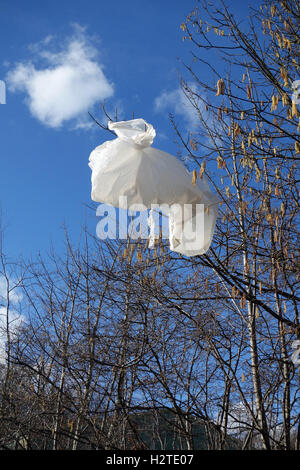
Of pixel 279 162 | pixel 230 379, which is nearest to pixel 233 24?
pixel 279 162

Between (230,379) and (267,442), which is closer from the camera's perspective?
(267,442)

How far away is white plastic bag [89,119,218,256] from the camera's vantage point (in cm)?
231

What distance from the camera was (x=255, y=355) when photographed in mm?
4422

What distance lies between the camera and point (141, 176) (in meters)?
2.31

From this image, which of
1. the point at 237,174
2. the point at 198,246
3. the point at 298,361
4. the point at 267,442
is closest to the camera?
the point at 198,246

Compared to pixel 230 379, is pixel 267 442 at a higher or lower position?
lower

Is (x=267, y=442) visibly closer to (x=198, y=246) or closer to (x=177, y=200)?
(x=198, y=246)

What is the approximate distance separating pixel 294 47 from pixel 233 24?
61 centimetres

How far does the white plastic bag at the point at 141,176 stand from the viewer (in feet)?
7.58

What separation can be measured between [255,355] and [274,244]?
1158 millimetres
